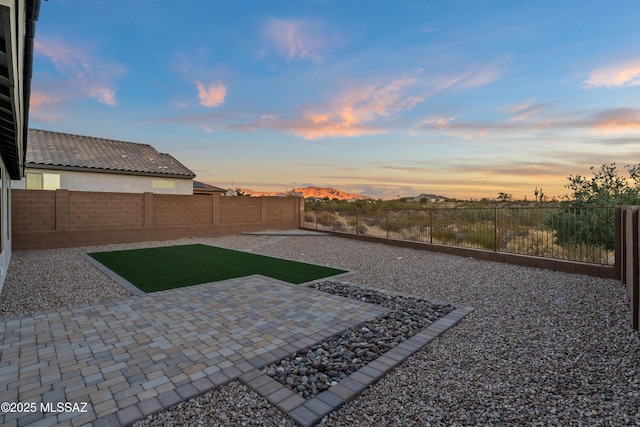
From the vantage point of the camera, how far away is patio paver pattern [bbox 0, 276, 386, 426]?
2.45m

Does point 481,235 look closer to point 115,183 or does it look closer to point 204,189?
point 115,183

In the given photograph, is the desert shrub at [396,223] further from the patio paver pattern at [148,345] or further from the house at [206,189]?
the house at [206,189]

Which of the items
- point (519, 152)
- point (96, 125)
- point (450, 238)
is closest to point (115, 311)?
point (450, 238)

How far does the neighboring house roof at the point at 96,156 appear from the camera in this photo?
14.9 metres

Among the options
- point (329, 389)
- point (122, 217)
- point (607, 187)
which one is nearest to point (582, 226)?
point (607, 187)

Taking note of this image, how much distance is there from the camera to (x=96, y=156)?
1686 centimetres

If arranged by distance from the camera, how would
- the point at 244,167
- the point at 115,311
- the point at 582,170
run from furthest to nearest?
the point at 244,167, the point at 582,170, the point at 115,311

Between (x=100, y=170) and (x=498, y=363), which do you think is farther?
(x=100, y=170)

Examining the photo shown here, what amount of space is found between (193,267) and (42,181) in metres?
11.7

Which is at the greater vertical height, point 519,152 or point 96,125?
point 96,125

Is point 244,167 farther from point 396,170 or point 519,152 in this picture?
point 519,152

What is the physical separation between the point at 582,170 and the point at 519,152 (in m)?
3.84

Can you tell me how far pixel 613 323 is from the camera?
400 centimetres

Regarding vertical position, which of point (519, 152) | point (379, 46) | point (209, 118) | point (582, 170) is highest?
point (379, 46)
